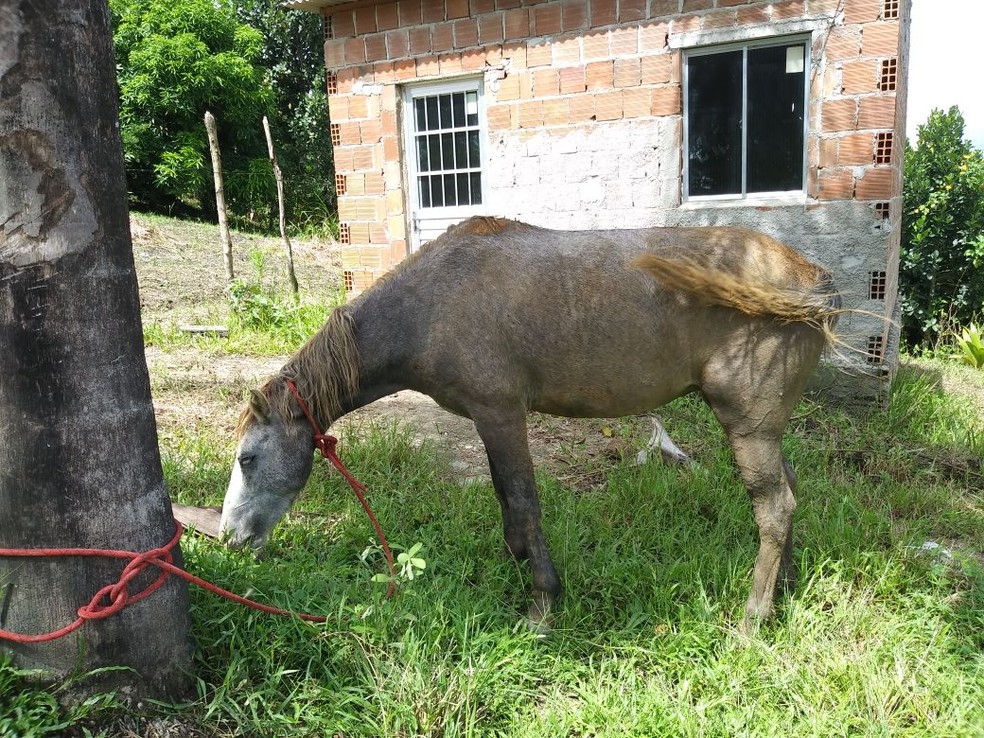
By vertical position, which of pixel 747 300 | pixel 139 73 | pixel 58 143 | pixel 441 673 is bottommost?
pixel 441 673

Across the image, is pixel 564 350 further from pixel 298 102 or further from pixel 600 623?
pixel 298 102

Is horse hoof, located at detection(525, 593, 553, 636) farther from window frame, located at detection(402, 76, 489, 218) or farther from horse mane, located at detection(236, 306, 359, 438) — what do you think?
window frame, located at detection(402, 76, 489, 218)

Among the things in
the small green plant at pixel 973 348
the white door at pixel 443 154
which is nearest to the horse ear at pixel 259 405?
the white door at pixel 443 154

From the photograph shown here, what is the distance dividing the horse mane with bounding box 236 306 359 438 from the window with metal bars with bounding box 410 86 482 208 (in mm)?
4850

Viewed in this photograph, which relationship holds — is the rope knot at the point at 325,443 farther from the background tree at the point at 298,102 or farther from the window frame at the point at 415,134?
the background tree at the point at 298,102

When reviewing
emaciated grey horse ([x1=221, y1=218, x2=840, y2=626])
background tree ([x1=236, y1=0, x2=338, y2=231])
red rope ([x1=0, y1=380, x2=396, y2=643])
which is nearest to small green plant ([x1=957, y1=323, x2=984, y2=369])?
emaciated grey horse ([x1=221, y1=218, x2=840, y2=626])

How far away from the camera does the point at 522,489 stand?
135 inches

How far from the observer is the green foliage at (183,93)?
55.5 ft

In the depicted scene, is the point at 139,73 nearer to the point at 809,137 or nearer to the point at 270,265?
the point at 270,265

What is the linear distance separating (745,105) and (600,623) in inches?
198

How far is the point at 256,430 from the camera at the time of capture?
352 cm

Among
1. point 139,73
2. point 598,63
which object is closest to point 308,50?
point 139,73

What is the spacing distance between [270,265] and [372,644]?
1076 centimetres

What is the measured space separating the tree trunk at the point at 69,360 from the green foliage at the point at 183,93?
15.8m
